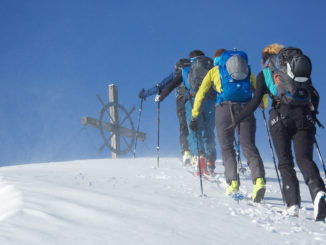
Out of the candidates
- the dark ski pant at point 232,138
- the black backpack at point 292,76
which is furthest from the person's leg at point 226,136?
the black backpack at point 292,76

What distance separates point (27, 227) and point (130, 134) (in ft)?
47.2

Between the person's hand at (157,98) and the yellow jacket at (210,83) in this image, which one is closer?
the yellow jacket at (210,83)

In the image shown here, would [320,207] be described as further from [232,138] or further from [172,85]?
[172,85]

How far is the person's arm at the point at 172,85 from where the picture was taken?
7039mm

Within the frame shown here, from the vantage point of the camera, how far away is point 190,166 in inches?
308

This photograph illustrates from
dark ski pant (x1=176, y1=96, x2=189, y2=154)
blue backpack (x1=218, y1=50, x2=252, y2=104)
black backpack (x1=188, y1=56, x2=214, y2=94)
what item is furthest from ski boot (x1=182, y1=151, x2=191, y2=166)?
blue backpack (x1=218, y1=50, x2=252, y2=104)

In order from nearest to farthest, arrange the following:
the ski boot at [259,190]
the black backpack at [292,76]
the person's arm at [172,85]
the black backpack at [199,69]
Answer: the black backpack at [292,76]
the ski boot at [259,190]
the black backpack at [199,69]
the person's arm at [172,85]

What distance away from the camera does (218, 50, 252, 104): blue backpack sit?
15.3ft

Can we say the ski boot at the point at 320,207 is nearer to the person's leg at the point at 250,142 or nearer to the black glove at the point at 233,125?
the person's leg at the point at 250,142

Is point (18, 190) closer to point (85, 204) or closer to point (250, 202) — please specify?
point (85, 204)

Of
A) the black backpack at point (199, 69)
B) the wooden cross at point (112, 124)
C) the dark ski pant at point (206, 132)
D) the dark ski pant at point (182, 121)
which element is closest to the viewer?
the black backpack at point (199, 69)

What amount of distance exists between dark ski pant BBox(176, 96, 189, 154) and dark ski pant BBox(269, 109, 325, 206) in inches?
155

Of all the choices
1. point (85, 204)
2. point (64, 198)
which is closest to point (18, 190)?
point (64, 198)

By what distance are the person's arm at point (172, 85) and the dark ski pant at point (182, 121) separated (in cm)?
43
